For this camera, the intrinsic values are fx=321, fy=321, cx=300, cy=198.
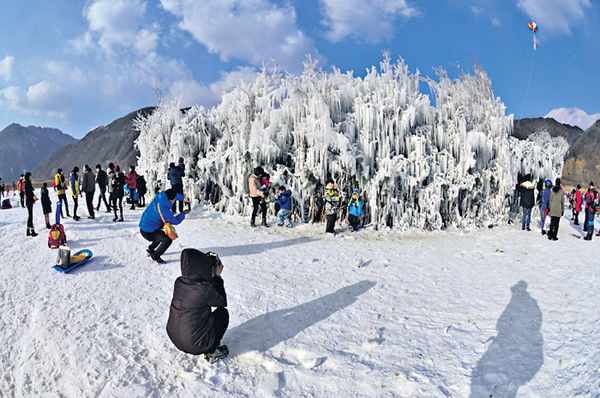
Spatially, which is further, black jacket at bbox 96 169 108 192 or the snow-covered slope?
black jacket at bbox 96 169 108 192

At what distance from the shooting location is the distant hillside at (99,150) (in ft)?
287

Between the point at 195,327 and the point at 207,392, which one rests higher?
the point at 195,327

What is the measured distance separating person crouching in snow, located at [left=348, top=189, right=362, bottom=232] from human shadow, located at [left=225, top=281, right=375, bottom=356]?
12.9 feet

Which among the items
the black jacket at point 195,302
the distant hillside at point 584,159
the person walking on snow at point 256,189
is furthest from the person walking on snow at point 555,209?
the distant hillside at point 584,159

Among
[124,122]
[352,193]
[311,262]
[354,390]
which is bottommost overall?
[354,390]

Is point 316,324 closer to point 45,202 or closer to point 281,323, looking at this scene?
point 281,323

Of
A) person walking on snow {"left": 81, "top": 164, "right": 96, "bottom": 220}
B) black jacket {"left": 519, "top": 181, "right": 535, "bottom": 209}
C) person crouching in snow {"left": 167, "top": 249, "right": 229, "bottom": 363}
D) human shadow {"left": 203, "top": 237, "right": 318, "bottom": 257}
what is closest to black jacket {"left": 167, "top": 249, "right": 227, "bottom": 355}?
person crouching in snow {"left": 167, "top": 249, "right": 229, "bottom": 363}

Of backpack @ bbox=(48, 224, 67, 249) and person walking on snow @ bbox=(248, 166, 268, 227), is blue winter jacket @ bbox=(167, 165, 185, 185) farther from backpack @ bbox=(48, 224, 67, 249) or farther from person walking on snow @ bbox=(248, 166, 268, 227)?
backpack @ bbox=(48, 224, 67, 249)

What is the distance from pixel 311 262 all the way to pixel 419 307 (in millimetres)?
2418

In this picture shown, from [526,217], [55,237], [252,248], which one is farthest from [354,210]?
[55,237]

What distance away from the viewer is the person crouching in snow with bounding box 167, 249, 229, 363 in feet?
10.2

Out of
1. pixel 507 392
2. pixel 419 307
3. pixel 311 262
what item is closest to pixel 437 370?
pixel 507 392

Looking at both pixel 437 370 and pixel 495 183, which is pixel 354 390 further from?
pixel 495 183

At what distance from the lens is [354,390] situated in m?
3.04
